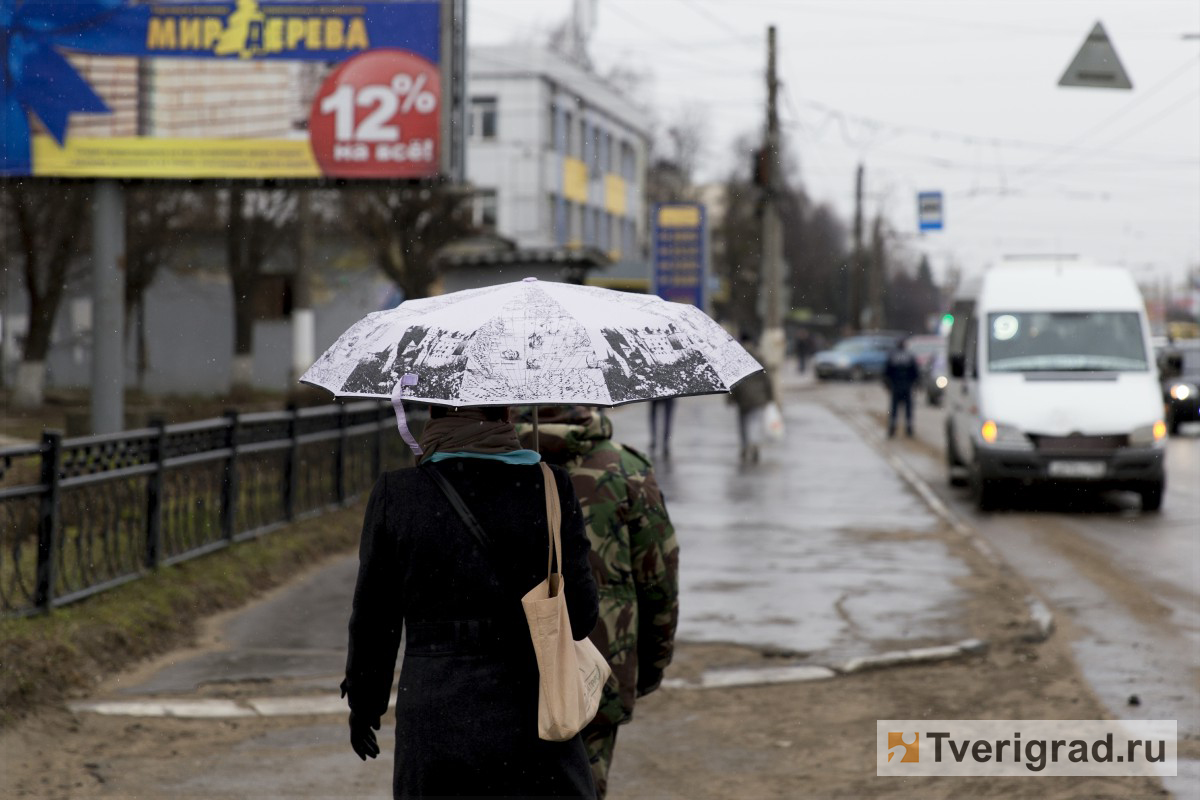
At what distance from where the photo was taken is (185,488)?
9789mm

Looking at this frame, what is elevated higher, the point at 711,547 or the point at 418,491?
the point at 418,491

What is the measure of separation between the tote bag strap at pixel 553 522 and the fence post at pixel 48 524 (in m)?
5.07

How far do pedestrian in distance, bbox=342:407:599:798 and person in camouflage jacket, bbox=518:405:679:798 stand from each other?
68 centimetres

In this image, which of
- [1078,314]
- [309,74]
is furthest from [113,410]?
[1078,314]

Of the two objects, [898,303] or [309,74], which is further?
[898,303]

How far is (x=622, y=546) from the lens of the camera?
13.6 ft

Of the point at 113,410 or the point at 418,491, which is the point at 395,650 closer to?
the point at 418,491

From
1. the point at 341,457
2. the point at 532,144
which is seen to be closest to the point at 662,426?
the point at 341,457

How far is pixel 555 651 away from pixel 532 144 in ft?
183

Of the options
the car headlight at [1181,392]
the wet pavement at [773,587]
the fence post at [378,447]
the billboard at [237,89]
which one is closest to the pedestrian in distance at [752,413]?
the wet pavement at [773,587]

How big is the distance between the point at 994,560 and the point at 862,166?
156 feet

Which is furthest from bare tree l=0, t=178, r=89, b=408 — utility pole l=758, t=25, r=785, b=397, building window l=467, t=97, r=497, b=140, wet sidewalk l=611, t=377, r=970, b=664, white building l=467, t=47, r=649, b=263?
building window l=467, t=97, r=497, b=140

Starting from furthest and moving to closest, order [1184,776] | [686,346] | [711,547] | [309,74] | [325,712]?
1. [309,74]
2. [711,547]
3. [325,712]
4. [1184,776]
5. [686,346]

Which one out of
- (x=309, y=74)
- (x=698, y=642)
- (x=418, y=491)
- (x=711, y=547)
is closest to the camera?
(x=418, y=491)
